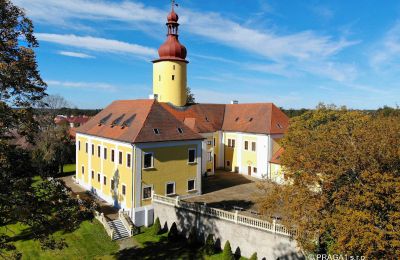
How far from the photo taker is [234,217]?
23781 mm

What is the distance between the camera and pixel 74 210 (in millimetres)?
15719

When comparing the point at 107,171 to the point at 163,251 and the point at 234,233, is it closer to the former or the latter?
the point at 163,251

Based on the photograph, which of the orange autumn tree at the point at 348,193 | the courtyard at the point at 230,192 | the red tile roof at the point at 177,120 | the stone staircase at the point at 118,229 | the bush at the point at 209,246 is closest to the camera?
the orange autumn tree at the point at 348,193

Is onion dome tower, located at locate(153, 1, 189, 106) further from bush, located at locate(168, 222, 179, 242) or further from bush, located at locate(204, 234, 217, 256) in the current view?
bush, located at locate(204, 234, 217, 256)

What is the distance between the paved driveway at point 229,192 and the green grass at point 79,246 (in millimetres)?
9438

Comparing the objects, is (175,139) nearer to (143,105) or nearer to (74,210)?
(143,105)

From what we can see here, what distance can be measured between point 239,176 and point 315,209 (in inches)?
1165

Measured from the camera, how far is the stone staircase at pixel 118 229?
2721cm

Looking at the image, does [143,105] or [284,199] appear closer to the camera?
[284,199]

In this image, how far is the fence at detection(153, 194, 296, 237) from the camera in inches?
831

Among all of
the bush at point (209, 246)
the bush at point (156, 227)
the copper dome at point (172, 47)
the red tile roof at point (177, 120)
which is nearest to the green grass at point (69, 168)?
the red tile roof at point (177, 120)

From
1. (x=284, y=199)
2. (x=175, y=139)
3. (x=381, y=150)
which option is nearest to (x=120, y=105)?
(x=175, y=139)

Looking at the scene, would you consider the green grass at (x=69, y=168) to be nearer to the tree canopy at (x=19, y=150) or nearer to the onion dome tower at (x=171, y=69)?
the onion dome tower at (x=171, y=69)

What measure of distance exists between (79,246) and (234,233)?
1246 centimetres
